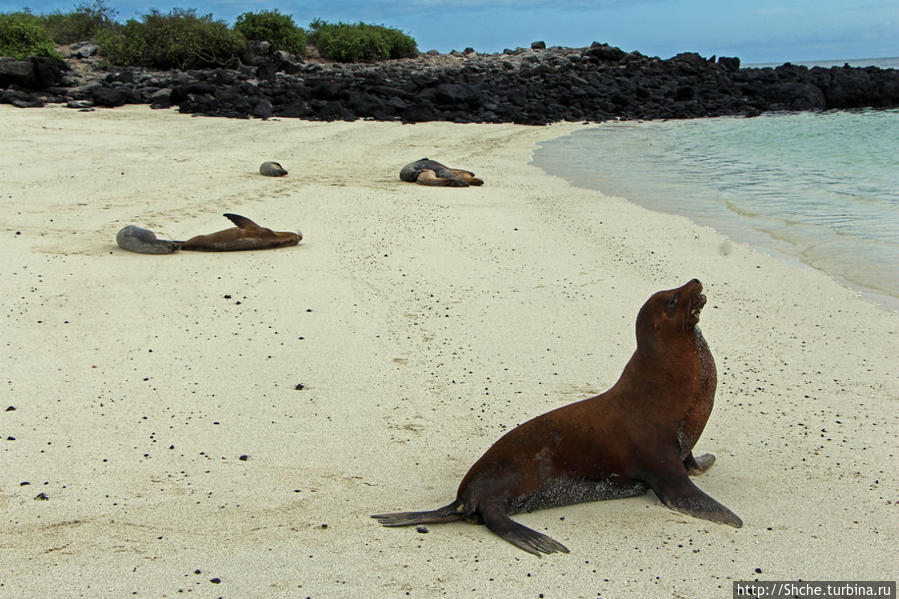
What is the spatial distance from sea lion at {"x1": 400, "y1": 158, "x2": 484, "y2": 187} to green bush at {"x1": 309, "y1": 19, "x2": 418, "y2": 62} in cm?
2308

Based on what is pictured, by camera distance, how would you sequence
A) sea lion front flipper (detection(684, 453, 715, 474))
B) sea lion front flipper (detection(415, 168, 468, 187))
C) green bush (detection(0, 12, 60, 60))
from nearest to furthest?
1. sea lion front flipper (detection(684, 453, 715, 474))
2. sea lion front flipper (detection(415, 168, 468, 187))
3. green bush (detection(0, 12, 60, 60))

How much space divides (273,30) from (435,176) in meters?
23.4

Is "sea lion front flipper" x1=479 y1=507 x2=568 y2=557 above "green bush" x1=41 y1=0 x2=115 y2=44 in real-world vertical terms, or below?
below

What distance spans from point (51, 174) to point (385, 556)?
8.75m

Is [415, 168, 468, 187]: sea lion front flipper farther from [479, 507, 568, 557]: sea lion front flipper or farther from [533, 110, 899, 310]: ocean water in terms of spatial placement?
[479, 507, 568, 557]: sea lion front flipper

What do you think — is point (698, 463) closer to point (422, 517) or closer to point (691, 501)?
point (691, 501)

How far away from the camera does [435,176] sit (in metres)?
11.1

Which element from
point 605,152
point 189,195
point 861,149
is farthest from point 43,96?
point 861,149

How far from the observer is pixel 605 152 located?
54.0ft

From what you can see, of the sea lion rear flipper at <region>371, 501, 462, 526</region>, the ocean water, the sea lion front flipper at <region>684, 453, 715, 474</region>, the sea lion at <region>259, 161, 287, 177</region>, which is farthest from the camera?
the sea lion at <region>259, 161, 287, 177</region>

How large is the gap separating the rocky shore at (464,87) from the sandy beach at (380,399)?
10.4 metres

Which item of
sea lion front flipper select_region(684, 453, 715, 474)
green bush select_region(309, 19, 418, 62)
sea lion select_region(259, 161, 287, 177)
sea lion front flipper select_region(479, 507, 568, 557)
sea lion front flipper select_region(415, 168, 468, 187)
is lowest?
sea lion front flipper select_region(479, 507, 568, 557)

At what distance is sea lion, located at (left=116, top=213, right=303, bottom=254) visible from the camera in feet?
23.1

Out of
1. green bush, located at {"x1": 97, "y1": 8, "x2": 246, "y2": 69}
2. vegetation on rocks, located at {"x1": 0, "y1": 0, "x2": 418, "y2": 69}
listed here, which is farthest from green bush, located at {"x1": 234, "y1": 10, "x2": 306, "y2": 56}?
green bush, located at {"x1": 97, "y1": 8, "x2": 246, "y2": 69}
